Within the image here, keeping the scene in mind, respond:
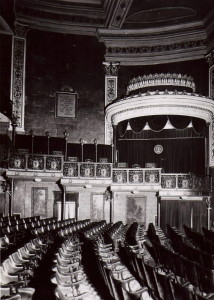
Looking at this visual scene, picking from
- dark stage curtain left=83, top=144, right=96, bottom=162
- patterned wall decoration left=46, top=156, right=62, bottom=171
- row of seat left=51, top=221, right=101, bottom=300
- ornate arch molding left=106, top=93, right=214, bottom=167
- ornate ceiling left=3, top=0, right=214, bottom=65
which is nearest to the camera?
row of seat left=51, top=221, right=101, bottom=300

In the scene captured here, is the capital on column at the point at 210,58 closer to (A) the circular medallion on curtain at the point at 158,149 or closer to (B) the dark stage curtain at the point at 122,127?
(A) the circular medallion on curtain at the point at 158,149

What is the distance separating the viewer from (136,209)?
18.8 m

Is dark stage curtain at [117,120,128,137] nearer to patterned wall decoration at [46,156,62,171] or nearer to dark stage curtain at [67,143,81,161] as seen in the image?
dark stage curtain at [67,143,81,161]

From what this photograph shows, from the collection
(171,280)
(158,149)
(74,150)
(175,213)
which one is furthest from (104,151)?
(171,280)

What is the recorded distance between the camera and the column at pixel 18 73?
1977 centimetres

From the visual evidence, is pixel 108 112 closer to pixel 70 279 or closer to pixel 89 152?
pixel 89 152

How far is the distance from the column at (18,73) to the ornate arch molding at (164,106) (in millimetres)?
4641

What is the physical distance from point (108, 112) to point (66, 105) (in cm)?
305

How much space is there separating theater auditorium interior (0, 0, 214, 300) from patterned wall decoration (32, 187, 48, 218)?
5cm

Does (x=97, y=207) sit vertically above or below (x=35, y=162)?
below

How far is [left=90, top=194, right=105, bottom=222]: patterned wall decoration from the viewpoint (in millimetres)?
19000

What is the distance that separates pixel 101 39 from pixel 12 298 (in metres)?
18.9

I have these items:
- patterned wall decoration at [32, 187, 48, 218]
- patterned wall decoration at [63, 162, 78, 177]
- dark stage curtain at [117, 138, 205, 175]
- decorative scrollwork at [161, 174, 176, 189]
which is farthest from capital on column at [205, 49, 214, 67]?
patterned wall decoration at [32, 187, 48, 218]

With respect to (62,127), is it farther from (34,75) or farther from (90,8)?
(90,8)
